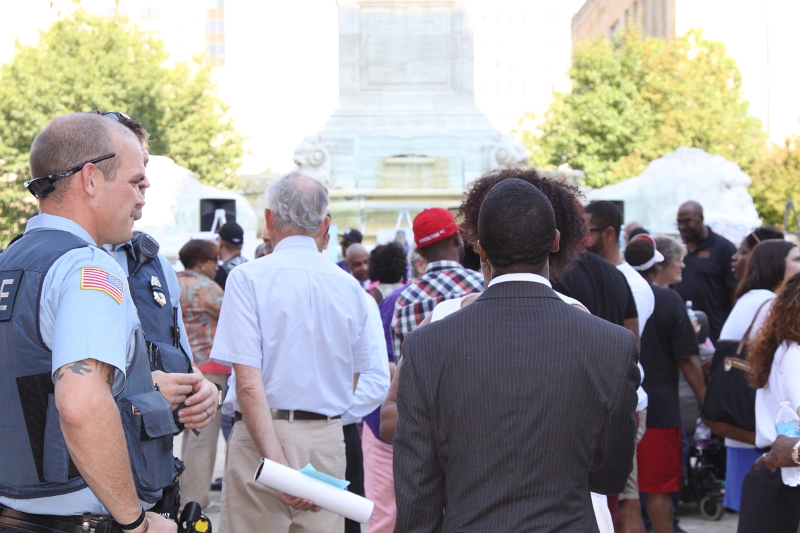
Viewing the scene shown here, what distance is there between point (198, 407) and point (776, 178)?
4024 centimetres

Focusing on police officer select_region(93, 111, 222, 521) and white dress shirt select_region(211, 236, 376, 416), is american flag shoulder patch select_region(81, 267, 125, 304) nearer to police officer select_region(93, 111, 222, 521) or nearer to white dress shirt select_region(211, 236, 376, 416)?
police officer select_region(93, 111, 222, 521)

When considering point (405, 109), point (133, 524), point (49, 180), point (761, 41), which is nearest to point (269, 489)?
point (133, 524)

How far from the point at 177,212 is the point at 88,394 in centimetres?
1490

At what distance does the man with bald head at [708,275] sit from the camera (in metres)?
8.80

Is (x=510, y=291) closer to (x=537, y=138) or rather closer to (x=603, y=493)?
(x=603, y=493)

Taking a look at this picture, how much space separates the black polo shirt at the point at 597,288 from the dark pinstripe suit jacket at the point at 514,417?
6.74 feet

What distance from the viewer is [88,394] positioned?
2559 millimetres

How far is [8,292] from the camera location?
2.66 m

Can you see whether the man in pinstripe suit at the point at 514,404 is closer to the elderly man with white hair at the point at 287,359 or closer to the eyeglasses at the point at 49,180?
the eyeglasses at the point at 49,180

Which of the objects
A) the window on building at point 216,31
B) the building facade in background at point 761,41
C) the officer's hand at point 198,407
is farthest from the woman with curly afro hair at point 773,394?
Answer: the window on building at point 216,31

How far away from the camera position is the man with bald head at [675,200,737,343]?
8.80 meters

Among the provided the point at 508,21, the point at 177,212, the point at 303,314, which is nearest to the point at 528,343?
the point at 303,314

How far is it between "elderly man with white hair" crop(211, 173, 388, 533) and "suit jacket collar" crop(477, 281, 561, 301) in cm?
177

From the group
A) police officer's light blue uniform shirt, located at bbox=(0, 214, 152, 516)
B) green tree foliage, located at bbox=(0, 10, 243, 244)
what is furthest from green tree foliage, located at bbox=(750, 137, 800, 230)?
police officer's light blue uniform shirt, located at bbox=(0, 214, 152, 516)
